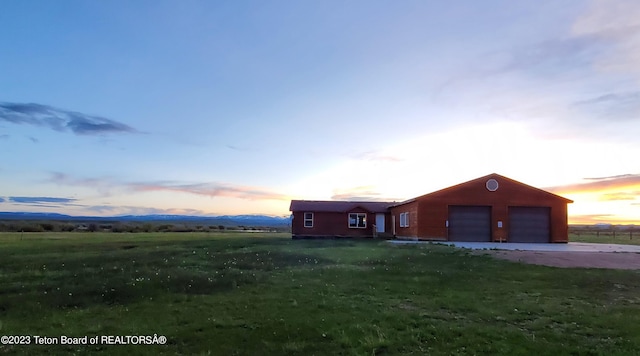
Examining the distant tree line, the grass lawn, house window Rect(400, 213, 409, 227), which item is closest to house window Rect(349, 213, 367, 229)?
house window Rect(400, 213, 409, 227)

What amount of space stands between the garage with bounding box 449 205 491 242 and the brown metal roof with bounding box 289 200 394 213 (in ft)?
34.6

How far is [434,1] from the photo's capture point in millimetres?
18531

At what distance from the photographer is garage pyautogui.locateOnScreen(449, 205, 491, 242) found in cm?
3641

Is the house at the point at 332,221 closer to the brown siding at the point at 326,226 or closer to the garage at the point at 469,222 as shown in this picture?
the brown siding at the point at 326,226

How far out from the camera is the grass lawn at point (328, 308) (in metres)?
8.14

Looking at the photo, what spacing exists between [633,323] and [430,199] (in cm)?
2707

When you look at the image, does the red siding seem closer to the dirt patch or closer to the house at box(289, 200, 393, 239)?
the house at box(289, 200, 393, 239)

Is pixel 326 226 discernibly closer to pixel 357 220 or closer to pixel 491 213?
pixel 357 220

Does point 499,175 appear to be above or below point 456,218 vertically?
above

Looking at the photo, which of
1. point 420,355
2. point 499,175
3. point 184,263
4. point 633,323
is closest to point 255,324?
point 420,355

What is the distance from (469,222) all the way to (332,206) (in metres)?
14.0

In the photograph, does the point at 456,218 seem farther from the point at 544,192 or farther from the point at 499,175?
the point at 544,192

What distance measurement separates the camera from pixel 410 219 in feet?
128

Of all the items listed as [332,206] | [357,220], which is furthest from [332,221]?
[357,220]
